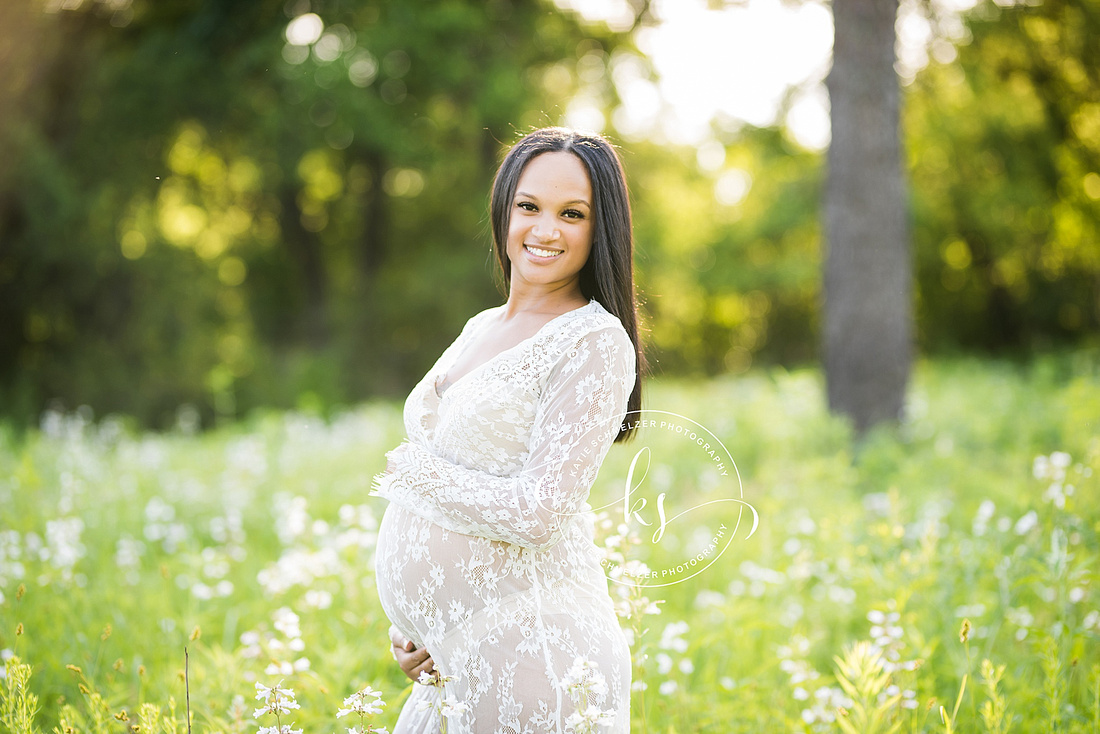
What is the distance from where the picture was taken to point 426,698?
2.23 meters

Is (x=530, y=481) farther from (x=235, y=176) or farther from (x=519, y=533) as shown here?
(x=235, y=176)

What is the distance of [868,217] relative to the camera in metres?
7.07

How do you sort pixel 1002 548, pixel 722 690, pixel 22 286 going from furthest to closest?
pixel 22 286 < pixel 1002 548 < pixel 722 690

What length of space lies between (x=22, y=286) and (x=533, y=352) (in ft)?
41.9

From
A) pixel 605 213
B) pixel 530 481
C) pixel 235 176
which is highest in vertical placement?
pixel 235 176

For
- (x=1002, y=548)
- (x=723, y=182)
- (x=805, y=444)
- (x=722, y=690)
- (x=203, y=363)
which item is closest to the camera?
(x=722, y=690)

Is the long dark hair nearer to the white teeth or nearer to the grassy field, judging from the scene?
the white teeth

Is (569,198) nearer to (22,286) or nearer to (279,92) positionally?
(22,286)

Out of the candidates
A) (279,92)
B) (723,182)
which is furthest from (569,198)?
(723,182)

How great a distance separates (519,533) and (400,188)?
2084 cm

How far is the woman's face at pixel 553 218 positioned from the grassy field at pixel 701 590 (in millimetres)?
758

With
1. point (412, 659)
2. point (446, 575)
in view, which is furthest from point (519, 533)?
point (412, 659)

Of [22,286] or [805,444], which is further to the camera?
[22,286]

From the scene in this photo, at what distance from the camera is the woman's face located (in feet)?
6.90
